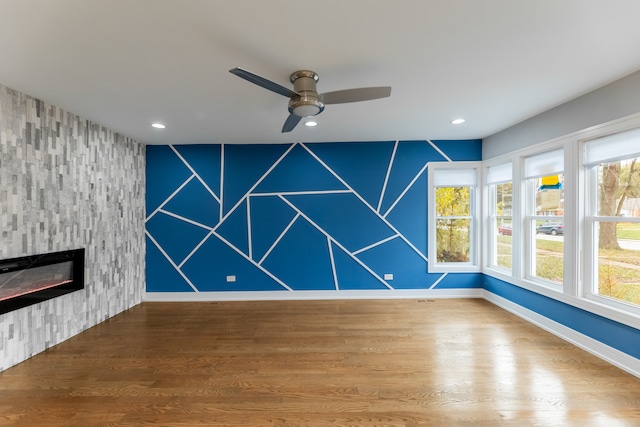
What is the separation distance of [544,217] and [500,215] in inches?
31.4

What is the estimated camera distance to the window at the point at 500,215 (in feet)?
13.6

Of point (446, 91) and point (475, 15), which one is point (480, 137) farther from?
point (475, 15)

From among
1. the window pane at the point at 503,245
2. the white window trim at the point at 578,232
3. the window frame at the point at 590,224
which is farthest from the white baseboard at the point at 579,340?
the window pane at the point at 503,245

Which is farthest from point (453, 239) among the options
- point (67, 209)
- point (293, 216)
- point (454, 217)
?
point (67, 209)

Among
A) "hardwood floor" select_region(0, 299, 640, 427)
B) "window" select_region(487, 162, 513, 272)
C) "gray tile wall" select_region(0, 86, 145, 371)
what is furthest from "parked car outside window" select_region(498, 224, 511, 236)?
"gray tile wall" select_region(0, 86, 145, 371)

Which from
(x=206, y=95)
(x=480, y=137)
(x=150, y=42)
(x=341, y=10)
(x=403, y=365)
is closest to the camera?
(x=341, y=10)

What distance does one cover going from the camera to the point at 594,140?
285 centimetres

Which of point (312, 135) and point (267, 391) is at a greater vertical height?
point (312, 135)

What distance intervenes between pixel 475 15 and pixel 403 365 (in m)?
2.68

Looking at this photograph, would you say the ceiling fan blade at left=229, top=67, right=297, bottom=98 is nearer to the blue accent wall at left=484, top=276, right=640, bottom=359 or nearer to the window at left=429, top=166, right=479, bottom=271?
the window at left=429, top=166, right=479, bottom=271

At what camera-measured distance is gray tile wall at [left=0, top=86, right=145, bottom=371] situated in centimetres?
259

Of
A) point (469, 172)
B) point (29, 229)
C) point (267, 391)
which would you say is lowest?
point (267, 391)

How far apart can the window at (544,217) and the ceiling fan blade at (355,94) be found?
2.39 m

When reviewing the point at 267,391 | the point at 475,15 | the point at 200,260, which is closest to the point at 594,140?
the point at 475,15
